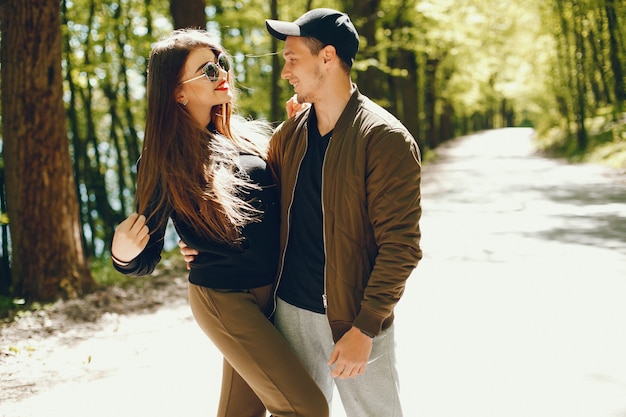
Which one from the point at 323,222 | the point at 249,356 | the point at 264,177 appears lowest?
the point at 249,356

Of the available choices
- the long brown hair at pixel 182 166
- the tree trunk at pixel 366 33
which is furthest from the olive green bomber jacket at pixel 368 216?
the tree trunk at pixel 366 33

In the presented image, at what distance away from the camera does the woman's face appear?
2682mm

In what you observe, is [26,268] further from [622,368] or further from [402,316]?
[622,368]

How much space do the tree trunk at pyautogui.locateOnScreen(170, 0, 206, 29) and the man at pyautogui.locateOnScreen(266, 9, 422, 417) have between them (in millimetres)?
7092

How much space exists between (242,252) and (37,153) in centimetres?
566

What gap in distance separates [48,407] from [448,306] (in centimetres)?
392

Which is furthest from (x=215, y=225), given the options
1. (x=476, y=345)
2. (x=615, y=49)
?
(x=615, y=49)

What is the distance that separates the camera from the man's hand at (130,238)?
2475 mm

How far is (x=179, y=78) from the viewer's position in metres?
2.66

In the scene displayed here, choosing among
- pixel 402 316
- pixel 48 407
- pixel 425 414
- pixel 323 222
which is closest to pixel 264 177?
pixel 323 222

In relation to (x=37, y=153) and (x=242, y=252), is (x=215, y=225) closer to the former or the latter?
(x=242, y=252)

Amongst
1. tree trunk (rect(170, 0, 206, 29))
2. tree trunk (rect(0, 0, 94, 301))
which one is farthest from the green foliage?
tree trunk (rect(0, 0, 94, 301))

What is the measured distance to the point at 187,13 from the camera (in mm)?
9070

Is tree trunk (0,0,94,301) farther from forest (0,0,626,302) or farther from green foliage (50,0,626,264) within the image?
green foliage (50,0,626,264)
